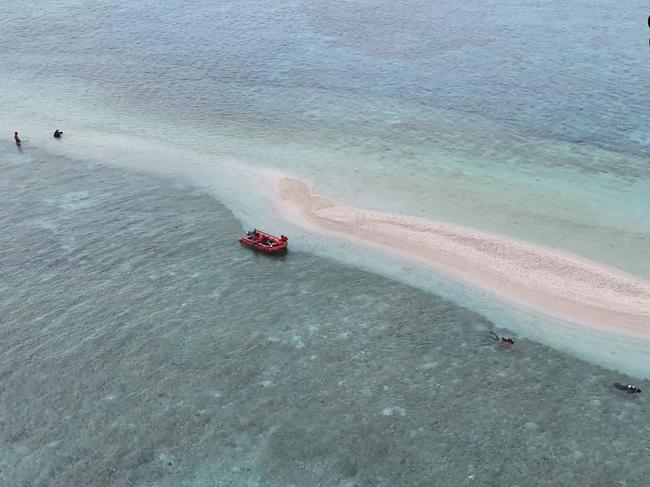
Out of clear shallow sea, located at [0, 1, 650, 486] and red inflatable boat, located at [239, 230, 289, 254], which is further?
red inflatable boat, located at [239, 230, 289, 254]

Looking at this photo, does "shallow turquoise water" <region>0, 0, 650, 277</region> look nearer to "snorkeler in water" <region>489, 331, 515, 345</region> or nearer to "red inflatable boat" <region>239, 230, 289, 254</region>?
"red inflatable boat" <region>239, 230, 289, 254</region>

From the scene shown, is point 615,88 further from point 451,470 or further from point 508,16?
point 451,470

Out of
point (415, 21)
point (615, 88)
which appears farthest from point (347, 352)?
point (415, 21)

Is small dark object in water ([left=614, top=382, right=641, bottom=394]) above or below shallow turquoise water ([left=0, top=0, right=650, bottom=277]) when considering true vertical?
below

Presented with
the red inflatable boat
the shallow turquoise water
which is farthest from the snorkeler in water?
the red inflatable boat

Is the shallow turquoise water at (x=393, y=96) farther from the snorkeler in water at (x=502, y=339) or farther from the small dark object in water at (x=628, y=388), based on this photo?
the small dark object in water at (x=628, y=388)

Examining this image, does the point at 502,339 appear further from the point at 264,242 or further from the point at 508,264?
the point at 264,242

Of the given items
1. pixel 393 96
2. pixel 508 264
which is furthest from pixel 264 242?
pixel 393 96
